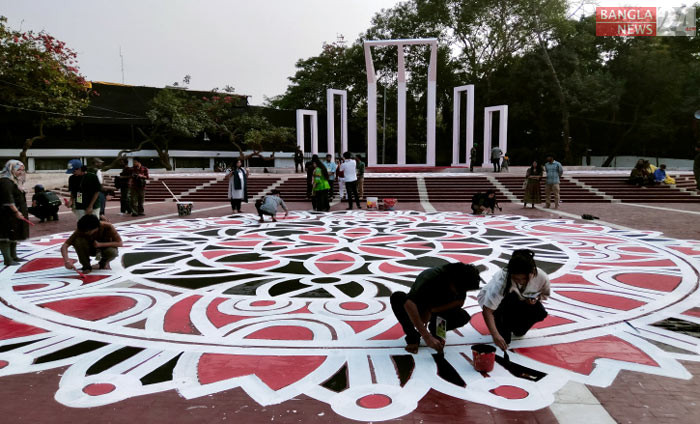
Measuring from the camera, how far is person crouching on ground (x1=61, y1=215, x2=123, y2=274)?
5.16 m

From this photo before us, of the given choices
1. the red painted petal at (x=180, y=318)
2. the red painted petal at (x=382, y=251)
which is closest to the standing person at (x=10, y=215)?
the red painted petal at (x=180, y=318)

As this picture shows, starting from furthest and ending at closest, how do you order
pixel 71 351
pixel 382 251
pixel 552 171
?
pixel 552 171 < pixel 382 251 < pixel 71 351

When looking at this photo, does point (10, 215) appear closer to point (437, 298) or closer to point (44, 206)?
point (44, 206)

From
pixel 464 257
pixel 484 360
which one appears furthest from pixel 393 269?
pixel 484 360

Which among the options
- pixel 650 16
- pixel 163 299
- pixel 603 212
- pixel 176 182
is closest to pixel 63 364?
pixel 163 299

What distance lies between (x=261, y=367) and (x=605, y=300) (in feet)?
11.2

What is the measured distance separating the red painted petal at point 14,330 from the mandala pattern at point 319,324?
0.05ft

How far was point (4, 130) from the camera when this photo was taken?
2670cm

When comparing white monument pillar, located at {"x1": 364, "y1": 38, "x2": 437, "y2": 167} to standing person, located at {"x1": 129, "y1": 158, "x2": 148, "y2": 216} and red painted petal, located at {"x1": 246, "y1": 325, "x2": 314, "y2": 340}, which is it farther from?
red painted petal, located at {"x1": 246, "y1": 325, "x2": 314, "y2": 340}

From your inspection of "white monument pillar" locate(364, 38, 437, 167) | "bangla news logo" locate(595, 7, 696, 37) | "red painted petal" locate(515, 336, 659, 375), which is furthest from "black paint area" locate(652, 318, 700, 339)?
"bangla news logo" locate(595, 7, 696, 37)

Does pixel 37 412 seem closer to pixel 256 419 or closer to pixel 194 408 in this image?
pixel 194 408

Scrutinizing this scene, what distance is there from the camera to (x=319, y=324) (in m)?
3.85

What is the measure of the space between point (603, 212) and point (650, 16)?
82.6 ft

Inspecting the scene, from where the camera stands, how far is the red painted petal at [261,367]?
2879 millimetres
